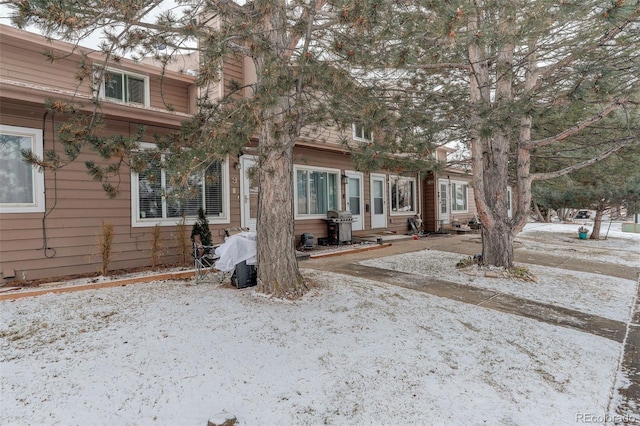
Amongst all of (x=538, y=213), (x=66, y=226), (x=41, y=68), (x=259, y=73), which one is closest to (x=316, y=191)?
(x=66, y=226)

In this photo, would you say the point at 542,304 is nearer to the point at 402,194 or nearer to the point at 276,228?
the point at 276,228

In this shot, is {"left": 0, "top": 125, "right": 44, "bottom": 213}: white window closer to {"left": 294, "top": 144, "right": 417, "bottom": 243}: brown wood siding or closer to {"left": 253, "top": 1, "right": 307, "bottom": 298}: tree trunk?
{"left": 253, "top": 1, "right": 307, "bottom": 298}: tree trunk

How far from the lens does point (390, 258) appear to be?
7.89m

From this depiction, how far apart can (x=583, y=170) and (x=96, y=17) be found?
1195cm

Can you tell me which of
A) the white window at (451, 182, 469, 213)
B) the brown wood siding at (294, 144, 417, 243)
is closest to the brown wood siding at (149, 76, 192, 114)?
the brown wood siding at (294, 144, 417, 243)

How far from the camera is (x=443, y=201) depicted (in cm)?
1515

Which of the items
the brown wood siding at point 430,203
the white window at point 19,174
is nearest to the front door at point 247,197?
the white window at point 19,174

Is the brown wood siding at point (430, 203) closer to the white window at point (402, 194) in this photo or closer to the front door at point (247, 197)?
the white window at point (402, 194)

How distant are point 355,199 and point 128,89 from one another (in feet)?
22.9

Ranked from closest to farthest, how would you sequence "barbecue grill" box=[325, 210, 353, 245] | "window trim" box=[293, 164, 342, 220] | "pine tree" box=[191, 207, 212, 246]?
1. "pine tree" box=[191, 207, 212, 246]
2. "window trim" box=[293, 164, 342, 220]
3. "barbecue grill" box=[325, 210, 353, 245]

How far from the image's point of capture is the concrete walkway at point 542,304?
3.17 meters

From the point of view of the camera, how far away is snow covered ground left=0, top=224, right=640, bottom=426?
2342 millimetres

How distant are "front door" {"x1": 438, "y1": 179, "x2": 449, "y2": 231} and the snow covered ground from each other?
396 inches

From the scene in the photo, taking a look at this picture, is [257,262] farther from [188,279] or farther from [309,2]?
[309,2]
